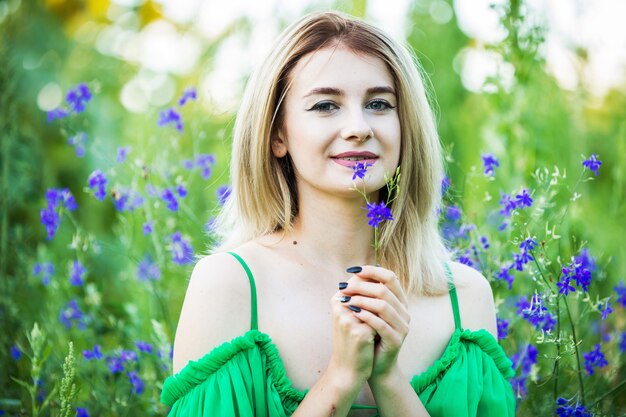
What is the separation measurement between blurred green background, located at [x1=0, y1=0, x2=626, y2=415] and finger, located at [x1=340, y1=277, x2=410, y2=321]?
651 millimetres

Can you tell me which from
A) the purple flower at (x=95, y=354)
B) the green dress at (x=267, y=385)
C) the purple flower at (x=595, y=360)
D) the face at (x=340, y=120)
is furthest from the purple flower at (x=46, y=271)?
the purple flower at (x=595, y=360)

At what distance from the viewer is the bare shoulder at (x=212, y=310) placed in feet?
6.25

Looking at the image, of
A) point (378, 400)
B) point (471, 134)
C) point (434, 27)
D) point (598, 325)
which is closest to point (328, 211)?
point (378, 400)

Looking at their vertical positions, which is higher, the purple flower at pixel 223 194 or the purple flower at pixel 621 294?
the purple flower at pixel 223 194

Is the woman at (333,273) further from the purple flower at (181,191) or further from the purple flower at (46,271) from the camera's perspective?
the purple flower at (46,271)

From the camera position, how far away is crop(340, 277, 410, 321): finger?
5.80 feet

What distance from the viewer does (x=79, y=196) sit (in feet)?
18.8

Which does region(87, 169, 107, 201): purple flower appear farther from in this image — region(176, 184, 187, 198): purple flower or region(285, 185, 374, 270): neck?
region(285, 185, 374, 270): neck

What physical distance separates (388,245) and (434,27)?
355 centimetres

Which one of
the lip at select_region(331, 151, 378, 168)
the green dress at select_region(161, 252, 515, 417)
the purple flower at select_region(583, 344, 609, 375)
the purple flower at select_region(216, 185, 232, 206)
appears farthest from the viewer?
the purple flower at select_region(216, 185, 232, 206)

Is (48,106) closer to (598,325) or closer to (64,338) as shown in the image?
(64,338)

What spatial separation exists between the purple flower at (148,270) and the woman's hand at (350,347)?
1.19 metres

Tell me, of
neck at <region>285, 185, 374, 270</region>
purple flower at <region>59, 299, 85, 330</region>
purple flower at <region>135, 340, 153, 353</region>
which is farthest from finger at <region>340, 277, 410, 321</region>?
purple flower at <region>59, 299, 85, 330</region>

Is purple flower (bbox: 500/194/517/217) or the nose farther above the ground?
the nose
